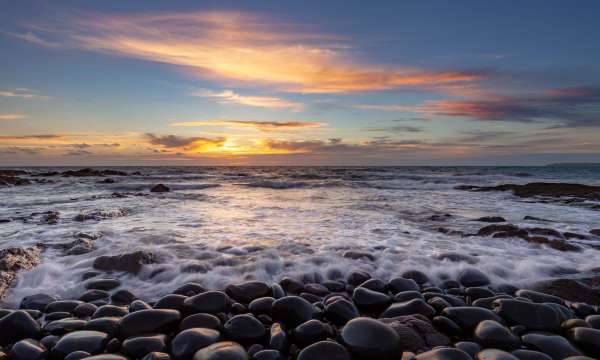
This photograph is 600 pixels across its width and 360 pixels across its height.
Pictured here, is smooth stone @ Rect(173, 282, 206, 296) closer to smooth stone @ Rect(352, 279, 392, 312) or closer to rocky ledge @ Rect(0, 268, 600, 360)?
rocky ledge @ Rect(0, 268, 600, 360)

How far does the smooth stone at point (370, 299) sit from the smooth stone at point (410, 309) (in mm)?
177

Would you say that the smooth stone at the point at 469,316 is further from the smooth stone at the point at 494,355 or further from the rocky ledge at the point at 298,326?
the smooth stone at the point at 494,355

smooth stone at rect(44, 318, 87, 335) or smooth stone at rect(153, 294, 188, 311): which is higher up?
smooth stone at rect(153, 294, 188, 311)

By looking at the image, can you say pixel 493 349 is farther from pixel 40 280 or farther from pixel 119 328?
pixel 40 280

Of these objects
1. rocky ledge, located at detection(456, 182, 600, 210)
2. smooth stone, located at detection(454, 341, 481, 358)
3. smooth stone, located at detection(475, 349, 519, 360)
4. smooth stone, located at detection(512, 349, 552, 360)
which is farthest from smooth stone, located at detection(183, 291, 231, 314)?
rocky ledge, located at detection(456, 182, 600, 210)

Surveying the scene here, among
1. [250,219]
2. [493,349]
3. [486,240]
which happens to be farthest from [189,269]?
[486,240]

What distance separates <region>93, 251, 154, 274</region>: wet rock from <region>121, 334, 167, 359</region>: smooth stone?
2.15 m

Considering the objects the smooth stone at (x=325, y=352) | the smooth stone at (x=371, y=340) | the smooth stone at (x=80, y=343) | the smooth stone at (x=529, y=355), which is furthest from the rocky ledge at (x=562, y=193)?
the smooth stone at (x=80, y=343)

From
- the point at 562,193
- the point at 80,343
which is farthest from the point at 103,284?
the point at 562,193

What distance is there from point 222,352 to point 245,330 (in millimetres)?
407

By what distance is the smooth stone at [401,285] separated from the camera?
415 cm

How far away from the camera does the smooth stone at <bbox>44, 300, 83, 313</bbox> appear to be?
3519 mm

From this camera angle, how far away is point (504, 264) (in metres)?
5.10

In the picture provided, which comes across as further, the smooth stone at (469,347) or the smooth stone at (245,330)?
the smooth stone at (245,330)
